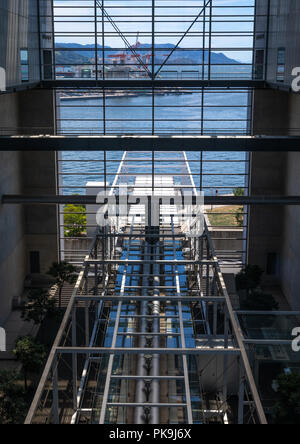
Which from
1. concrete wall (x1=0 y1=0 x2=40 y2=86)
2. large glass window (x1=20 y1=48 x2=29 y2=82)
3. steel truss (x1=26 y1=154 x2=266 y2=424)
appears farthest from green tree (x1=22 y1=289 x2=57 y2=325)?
large glass window (x1=20 y1=48 x2=29 y2=82)

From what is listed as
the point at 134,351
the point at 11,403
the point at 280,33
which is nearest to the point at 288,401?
the point at 134,351

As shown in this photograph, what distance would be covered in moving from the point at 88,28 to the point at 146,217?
11.5 m

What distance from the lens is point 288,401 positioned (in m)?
17.0

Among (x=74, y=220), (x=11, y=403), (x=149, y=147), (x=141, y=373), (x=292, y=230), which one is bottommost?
(x=74, y=220)

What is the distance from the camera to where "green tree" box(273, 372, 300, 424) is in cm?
1692

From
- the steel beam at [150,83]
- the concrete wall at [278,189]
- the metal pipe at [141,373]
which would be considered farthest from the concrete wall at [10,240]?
the concrete wall at [278,189]

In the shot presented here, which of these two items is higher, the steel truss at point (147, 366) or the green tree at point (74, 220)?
the steel truss at point (147, 366)

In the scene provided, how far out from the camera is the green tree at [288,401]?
1692cm

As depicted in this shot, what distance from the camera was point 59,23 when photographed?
3106cm

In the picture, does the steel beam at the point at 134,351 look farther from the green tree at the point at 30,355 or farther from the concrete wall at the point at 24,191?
the concrete wall at the point at 24,191

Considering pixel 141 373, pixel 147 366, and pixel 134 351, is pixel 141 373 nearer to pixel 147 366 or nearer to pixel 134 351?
pixel 147 366

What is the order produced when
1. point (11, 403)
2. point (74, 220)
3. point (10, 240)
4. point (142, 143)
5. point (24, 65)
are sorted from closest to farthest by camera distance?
point (11, 403) → point (142, 143) → point (24, 65) → point (10, 240) → point (74, 220)

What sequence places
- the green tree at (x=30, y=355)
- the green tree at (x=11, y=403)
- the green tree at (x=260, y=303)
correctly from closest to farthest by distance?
the green tree at (x=11, y=403)
the green tree at (x=30, y=355)
the green tree at (x=260, y=303)
